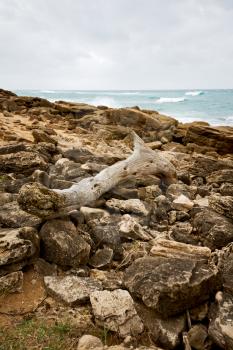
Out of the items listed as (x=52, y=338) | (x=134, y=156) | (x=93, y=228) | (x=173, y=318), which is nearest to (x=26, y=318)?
(x=52, y=338)

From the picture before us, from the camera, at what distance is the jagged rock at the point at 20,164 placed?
7371 millimetres

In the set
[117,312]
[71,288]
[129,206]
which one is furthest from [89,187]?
[117,312]

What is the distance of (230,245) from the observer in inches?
179

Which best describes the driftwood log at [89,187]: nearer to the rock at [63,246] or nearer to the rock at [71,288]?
the rock at [63,246]

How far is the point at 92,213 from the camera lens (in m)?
5.52

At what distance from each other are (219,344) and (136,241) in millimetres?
2078

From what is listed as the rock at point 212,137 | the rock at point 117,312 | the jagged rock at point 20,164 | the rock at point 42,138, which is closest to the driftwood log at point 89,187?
the rock at point 117,312

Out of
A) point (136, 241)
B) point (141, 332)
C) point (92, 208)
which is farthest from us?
point (92, 208)

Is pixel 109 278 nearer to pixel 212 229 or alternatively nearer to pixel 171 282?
pixel 171 282

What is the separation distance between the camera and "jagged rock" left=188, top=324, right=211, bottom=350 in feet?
10.7

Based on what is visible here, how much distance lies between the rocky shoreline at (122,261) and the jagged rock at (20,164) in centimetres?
2

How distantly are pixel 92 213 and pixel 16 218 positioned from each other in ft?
3.69

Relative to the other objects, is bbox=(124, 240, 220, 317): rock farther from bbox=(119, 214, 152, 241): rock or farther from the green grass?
bbox=(119, 214, 152, 241): rock

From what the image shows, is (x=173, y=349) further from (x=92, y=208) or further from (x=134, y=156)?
(x=134, y=156)
